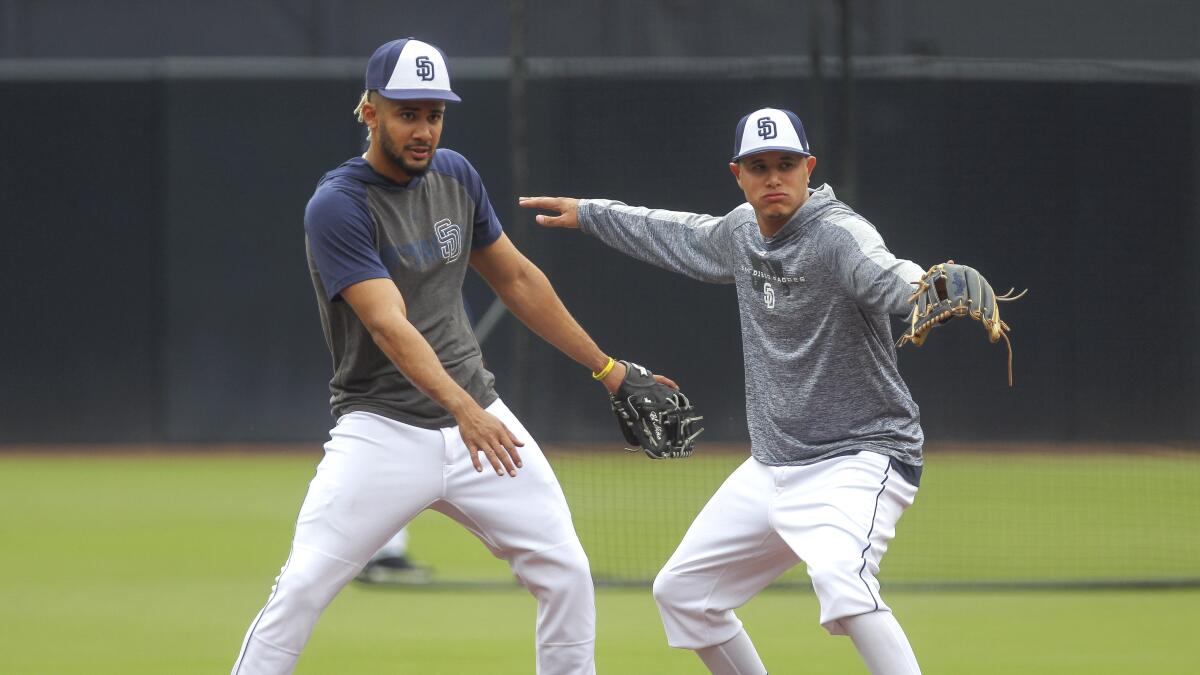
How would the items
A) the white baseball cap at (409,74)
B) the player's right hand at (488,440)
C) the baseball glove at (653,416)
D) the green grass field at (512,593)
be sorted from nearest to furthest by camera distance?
1. the player's right hand at (488,440)
2. the white baseball cap at (409,74)
3. the baseball glove at (653,416)
4. the green grass field at (512,593)

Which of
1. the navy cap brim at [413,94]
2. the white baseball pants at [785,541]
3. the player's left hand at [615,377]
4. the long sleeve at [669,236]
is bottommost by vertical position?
the white baseball pants at [785,541]

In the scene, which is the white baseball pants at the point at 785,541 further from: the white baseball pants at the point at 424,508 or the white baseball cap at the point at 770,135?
the white baseball cap at the point at 770,135

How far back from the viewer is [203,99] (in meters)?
16.7

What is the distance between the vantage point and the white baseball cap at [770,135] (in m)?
5.27

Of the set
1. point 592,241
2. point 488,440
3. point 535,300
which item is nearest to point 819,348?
point 535,300

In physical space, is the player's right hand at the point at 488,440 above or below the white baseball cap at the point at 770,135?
below

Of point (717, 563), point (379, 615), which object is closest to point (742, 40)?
point (379, 615)

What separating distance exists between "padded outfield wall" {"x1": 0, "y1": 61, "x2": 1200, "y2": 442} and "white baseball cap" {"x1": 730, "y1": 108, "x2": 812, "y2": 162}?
11.5 ft

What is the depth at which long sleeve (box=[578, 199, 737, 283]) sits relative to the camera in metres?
5.73

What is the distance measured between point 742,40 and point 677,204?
2.50 metres

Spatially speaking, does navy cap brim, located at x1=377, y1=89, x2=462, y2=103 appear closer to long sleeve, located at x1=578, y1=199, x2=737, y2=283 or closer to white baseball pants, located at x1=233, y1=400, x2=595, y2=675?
white baseball pants, located at x1=233, y1=400, x2=595, y2=675

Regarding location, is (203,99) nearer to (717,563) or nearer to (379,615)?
(379,615)

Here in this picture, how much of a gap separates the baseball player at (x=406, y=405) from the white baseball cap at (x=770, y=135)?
3.05 feet

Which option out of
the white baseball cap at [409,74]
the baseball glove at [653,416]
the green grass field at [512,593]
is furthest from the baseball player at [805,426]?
the green grass field at [512,593]
